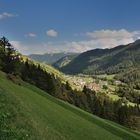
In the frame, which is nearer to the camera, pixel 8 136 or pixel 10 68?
pixel 8 136

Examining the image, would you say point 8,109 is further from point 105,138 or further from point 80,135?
point 105,138

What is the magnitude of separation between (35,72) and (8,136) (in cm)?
10803

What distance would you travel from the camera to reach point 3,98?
34.6 meters

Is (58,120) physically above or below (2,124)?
below

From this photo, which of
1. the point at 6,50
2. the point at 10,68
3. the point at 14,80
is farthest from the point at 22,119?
the point at 6,50

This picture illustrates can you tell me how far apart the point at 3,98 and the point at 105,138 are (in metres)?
21.4

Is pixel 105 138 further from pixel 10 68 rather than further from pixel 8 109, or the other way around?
pixel 10 68

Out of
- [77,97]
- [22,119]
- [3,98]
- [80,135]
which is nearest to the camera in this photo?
[22,119]

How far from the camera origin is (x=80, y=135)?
1729 inches

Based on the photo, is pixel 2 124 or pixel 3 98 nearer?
pixel 2 124

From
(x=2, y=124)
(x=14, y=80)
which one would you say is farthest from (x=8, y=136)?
(x=14, y=80)

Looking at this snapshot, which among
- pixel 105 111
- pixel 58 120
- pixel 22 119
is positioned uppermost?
pixel 22 119

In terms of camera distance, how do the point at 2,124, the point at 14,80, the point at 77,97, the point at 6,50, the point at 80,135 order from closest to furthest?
the point at 2,124
the point at 80,135
the point at 14,80
the point at 6,50
the point at 77,97

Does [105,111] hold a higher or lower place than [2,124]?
lower
